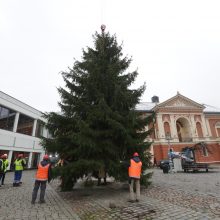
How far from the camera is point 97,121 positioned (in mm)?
8047

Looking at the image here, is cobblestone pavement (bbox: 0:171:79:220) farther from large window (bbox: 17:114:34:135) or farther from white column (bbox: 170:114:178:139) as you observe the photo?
white column (bbox: 170:114:178:139)

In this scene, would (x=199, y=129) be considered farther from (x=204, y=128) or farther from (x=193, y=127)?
(x=193, y=127)

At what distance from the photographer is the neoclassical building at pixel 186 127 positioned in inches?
1369

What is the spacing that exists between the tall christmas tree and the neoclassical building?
26.6 metres

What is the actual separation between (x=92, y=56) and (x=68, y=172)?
5.81m

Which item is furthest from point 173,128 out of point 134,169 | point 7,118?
point 134,169

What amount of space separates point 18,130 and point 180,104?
95.3 feet

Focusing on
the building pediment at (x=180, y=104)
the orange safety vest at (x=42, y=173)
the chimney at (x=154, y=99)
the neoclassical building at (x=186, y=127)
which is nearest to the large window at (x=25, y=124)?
the orange safety vest at (x=42, y=173)

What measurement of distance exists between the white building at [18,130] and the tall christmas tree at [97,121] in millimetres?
12586

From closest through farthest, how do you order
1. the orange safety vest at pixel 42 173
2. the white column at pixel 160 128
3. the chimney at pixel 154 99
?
the orange safety vest at pixel 42 173, the white column at pixel 160 128, the chimney at pixel 154 99

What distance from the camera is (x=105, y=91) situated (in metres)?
9.05

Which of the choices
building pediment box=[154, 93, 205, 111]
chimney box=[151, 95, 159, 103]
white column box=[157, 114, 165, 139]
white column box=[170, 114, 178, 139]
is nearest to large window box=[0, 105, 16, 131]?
white column box=[157, 114, 165, 139]

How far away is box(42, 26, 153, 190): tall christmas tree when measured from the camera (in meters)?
7.34

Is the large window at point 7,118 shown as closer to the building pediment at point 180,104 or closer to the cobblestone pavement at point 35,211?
the cobblestone pavement at point 35,211
